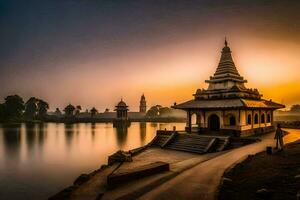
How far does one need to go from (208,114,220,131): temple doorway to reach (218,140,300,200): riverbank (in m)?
14.3

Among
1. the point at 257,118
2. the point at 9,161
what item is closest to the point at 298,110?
the point at 257,118

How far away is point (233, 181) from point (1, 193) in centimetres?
1521

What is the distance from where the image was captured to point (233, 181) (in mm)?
11562

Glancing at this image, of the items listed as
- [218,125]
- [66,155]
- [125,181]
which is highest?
[218,125]

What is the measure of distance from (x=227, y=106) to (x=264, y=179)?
16240 millimetres

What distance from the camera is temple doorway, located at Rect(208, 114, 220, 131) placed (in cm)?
2964

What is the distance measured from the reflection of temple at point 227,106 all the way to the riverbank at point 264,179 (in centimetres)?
1240

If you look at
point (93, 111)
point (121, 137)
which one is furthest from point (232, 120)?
point (93, 111)

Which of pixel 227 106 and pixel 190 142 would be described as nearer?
pixel 190 142

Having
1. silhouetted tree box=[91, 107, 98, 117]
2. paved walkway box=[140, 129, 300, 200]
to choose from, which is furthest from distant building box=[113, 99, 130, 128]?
paved walkway box=[140, 129, 300, 200]

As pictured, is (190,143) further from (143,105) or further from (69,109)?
(143,105)

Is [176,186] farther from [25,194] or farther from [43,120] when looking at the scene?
[43,120]

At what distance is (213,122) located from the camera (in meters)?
30.0

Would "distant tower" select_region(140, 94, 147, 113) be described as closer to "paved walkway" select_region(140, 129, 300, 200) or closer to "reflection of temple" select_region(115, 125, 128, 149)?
"reflection of temple" select_region(115, 125, 128, 149)
